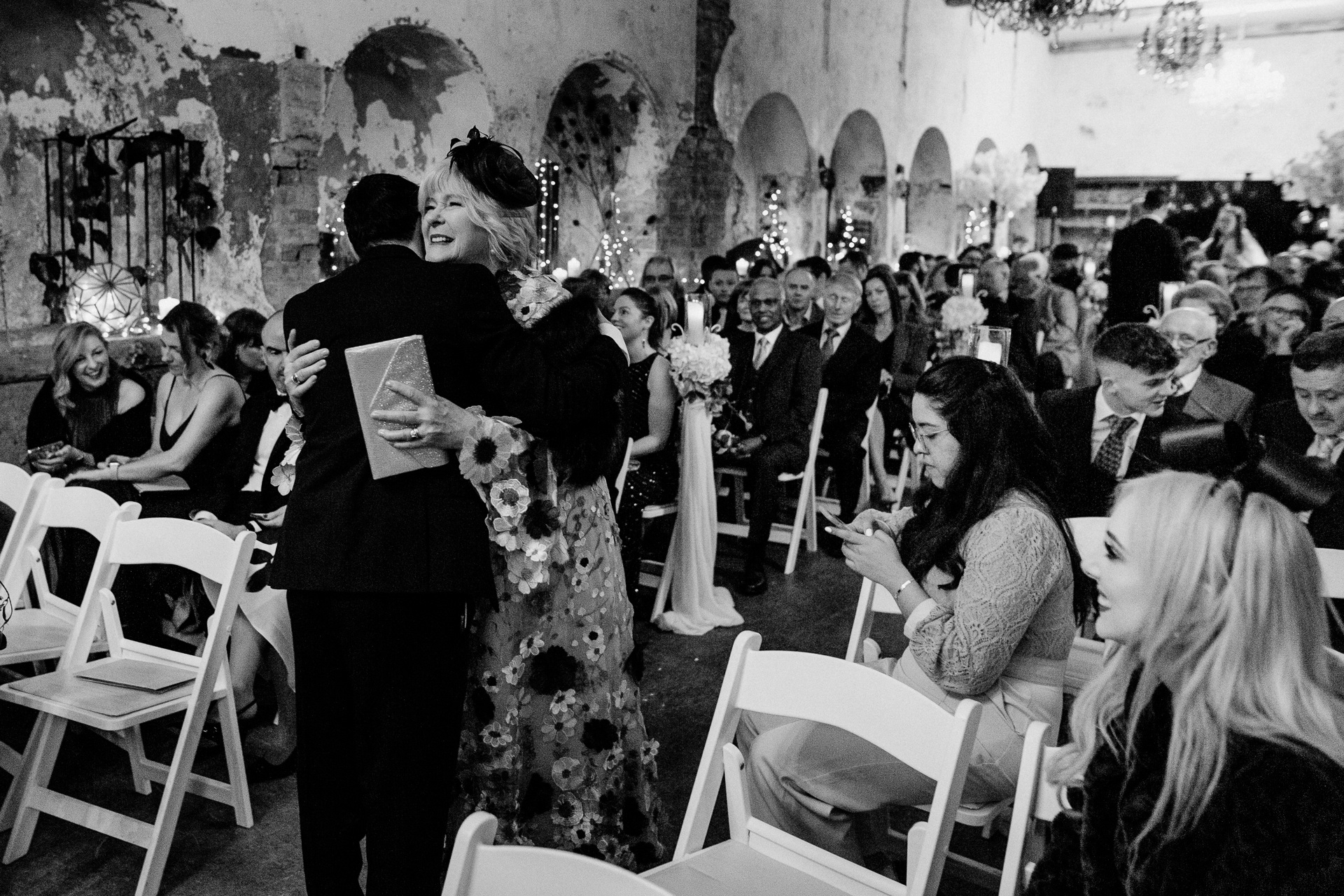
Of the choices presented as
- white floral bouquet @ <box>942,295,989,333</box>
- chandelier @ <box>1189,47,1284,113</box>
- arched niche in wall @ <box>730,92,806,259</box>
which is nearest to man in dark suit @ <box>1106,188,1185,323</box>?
white floral bouquet @ <box>942,295,989,333</box>

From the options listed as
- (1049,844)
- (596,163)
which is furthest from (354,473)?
(596,163)

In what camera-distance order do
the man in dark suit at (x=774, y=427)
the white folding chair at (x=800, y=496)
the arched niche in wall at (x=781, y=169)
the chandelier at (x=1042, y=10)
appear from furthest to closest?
the arched niche in wall at (x=781, y=169) < the chandelier at (x=1042, y=10) < the white folding chair at (x=800, y=496) < the man in dark suit at (x=774, y=427)

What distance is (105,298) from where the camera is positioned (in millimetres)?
6266

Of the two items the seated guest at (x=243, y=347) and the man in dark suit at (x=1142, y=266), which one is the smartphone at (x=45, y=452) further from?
the man in dark suit at (x=1142, y=266)

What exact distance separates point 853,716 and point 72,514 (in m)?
2.36

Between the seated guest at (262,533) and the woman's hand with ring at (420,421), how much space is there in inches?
45.6

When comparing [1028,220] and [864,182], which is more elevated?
[1028,220]

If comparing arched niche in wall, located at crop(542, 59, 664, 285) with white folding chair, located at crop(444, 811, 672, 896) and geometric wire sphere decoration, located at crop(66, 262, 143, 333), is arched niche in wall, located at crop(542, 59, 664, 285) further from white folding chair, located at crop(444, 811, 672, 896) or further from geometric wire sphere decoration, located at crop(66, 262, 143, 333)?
white folding chair, located at crop(444, 811, 672, 896)

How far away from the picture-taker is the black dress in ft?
15.0

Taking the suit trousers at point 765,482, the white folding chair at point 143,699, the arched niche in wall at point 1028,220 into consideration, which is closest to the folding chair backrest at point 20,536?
the white folding chair at point 143,699

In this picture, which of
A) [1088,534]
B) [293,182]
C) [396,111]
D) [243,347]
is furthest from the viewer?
[396,111]

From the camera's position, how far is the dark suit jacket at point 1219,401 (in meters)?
4.00

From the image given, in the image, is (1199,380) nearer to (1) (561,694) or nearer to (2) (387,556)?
(1) (561,694)

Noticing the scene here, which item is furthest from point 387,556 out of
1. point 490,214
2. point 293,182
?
point 293,182
